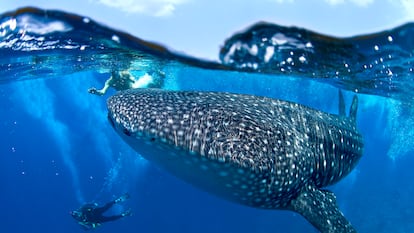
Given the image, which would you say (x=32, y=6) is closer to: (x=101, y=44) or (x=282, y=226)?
(x=101, y=44)

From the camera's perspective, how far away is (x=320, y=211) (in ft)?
22.2

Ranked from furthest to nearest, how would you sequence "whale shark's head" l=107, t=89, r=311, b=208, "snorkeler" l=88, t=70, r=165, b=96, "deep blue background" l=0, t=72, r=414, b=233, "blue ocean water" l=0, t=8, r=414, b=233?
"deep blue background" l=0, t=72, r=414, b=233
"snorkeler" l=88, t=70, r=165, b=96
"blue ocean water" l=0, t=8, r=414, b=233
"whale shark's head" l=107, t=89, r=311, b=208

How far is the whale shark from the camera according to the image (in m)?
5.46

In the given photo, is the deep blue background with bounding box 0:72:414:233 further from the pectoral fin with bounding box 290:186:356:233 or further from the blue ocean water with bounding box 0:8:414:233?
the pectoral fin with bounding box 290:186:356:233

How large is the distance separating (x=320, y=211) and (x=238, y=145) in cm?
233

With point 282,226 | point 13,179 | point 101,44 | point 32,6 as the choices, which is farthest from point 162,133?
point 13,179

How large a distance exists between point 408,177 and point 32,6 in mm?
56297

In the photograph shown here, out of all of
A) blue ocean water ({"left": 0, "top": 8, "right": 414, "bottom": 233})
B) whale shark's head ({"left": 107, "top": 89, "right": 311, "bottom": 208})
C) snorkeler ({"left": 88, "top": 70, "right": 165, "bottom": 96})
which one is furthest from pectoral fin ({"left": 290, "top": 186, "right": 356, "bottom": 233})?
snorkeler ({"left": 88, "top": 70, "right": 165, "bottom": 96})

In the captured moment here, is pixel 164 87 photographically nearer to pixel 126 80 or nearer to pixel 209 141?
pixel 126 80

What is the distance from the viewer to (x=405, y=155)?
52.9m

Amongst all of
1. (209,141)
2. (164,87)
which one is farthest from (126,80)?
(209,141)

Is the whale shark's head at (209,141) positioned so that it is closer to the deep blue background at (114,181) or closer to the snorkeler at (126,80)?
the snorkeler at (126,80)

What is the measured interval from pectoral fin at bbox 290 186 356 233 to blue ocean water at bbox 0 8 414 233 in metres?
3.83

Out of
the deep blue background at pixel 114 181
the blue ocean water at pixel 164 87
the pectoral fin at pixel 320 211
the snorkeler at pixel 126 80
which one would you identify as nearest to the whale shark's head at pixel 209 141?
the pectoral fin at pixel 320 211
